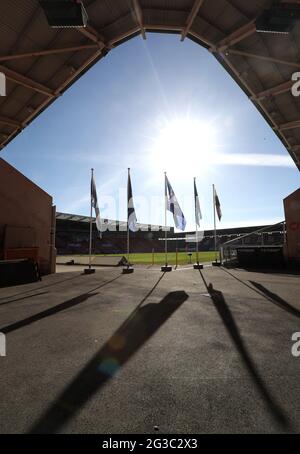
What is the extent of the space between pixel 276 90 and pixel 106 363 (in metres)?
13.4

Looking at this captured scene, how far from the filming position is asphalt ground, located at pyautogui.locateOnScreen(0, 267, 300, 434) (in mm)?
2545

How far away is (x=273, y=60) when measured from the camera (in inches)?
403

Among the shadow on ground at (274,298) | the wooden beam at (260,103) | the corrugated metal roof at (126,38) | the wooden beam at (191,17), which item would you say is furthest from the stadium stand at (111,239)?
the wooden beam at (191,17)

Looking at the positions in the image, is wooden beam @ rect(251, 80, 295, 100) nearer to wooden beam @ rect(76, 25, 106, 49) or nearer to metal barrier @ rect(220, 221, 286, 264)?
wooden beam @ rect(76, 25, 106, 49)

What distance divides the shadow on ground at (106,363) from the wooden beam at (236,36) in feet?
32.5

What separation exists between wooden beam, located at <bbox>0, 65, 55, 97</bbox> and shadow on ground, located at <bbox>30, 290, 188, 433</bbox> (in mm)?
10372

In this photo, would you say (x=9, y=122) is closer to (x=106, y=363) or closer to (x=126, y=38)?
(x=126, y=38)

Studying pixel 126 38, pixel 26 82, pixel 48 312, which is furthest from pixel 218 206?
pixel 48 312

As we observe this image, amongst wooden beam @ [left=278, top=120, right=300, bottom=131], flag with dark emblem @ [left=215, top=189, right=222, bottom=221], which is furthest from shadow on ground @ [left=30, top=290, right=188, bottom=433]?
flag with dark emblem @ [left=215, top=189, right=222, bottom=221]

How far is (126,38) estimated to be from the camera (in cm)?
1030

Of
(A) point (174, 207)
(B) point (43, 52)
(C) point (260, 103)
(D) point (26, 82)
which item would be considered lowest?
(A) point (174, 207)

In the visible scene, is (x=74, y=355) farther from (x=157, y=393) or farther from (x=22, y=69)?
(x=22, y=69)

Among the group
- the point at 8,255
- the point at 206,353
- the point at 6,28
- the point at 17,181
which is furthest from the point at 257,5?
the point at 8,255

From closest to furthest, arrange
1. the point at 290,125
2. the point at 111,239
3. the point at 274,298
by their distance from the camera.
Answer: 1. the point at 274,298
2. the point at 290,125
3. the point at 111,239
